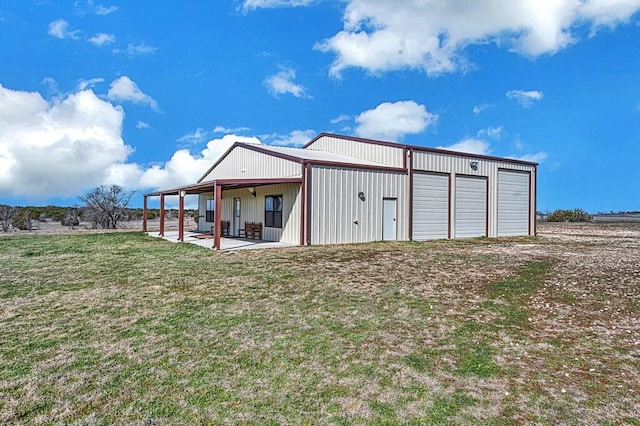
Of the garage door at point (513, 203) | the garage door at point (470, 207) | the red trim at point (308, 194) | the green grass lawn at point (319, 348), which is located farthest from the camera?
the garage door at point (513, 203)

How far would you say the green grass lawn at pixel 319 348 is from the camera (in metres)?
2.95

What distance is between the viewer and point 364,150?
18.5m

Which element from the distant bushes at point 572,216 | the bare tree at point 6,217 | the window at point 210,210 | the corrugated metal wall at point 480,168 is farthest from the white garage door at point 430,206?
the bare tree at point 6,217

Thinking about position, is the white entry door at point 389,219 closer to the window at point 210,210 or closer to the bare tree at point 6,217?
the window at point 210,210

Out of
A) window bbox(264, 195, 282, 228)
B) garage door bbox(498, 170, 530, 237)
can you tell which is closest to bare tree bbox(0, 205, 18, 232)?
window bbox(264, 195, 282, 228)

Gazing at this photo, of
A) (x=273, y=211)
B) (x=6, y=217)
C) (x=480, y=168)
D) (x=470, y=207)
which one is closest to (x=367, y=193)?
(x=273, y=211)

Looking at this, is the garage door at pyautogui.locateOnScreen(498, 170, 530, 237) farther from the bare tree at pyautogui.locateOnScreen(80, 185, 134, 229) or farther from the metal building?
the bare tree at pyautogui.locateOnScreen(80, 185, 134, 229)

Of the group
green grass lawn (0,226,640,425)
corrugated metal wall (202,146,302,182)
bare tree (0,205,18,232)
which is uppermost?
corrugated metal wall (202,146,302,182)

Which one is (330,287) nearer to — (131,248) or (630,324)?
(630,324)

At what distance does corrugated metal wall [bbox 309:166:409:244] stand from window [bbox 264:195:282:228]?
7.06ft

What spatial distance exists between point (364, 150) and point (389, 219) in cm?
399

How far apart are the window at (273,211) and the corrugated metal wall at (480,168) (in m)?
6.09

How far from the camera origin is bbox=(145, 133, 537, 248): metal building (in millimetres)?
14492

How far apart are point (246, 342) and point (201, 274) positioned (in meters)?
4.31
